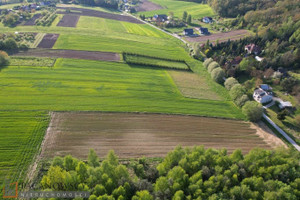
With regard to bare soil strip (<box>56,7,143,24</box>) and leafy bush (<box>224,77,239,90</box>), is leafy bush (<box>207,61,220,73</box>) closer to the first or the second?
leafy bush (<box>224,77,239,90</box>)

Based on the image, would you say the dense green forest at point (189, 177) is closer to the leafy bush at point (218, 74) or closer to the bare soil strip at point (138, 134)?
the bare soil strip at point (138, 134)

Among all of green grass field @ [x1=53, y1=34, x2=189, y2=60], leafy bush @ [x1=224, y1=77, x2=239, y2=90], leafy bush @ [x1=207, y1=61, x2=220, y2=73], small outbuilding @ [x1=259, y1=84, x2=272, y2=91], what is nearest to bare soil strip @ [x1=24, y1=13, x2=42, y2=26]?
green grass field @ [x1=53, y1=34, x2=189, y2=60]

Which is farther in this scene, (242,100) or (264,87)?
(264,87)

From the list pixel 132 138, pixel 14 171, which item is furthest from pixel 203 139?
pixel 14 171

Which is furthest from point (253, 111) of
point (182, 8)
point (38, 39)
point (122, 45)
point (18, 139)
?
point (182, 8)

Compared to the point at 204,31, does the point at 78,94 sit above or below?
below

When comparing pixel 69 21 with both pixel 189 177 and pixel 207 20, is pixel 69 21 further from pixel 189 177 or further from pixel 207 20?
pixel 189 177

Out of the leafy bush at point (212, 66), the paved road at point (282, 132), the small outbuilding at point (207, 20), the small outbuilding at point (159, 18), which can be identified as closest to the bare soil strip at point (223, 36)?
the small outbuilding at point (207, 20)
